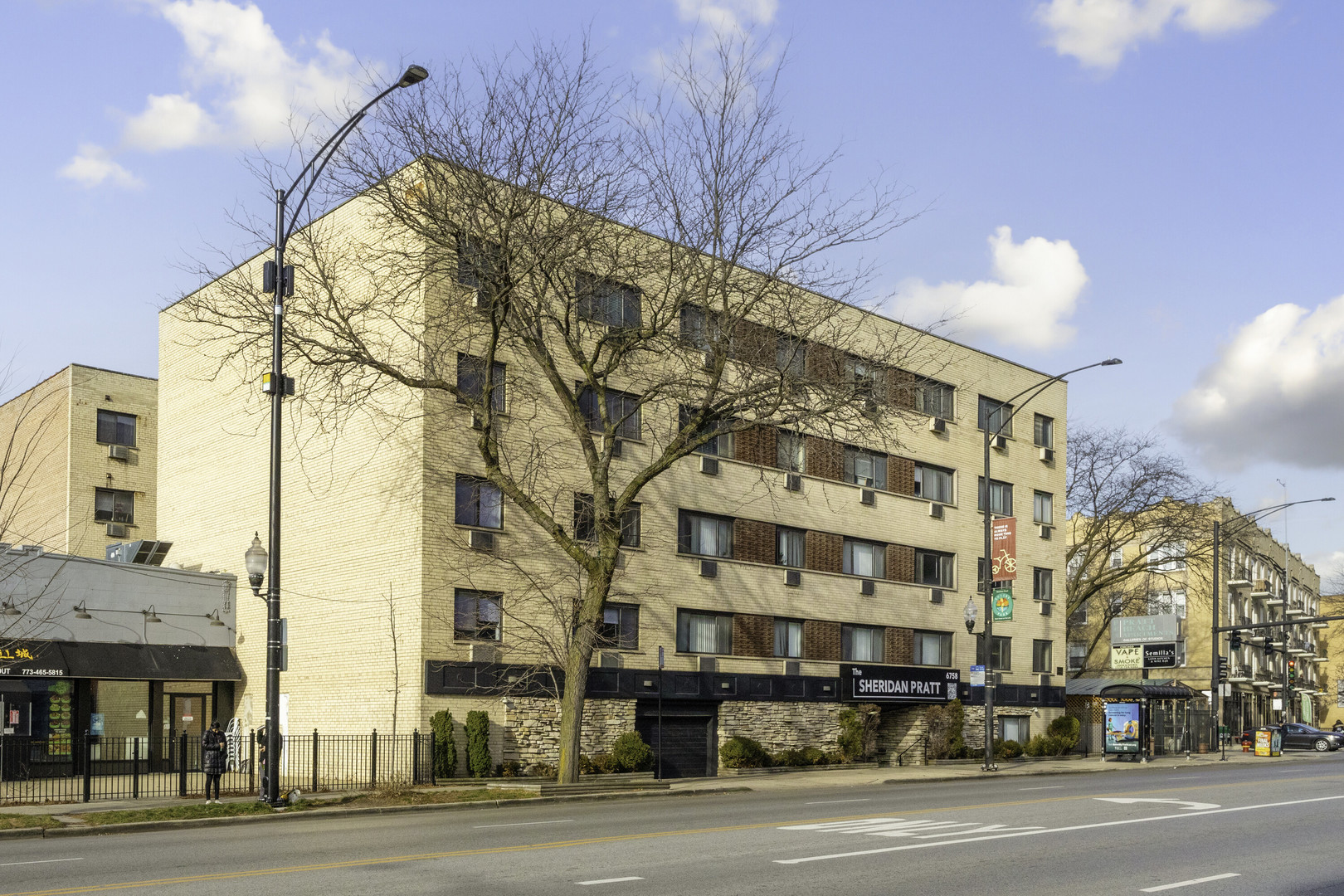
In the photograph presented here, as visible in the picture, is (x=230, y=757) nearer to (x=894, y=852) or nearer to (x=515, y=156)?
(x=515, y=156)

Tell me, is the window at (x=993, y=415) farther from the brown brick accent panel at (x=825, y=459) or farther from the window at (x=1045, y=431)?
the brown brick accent panel at (x=825, y=459)

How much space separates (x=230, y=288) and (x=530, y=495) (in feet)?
27.3

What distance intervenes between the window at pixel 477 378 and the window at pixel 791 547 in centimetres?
1055

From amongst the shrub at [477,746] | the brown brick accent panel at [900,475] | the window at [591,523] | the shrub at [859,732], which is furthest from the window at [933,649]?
the shrub at [477,746]

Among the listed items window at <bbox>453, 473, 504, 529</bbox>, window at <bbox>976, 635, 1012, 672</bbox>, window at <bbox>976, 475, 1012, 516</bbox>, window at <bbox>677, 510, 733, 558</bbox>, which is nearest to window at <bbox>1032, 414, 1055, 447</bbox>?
window at <bbox>976, 475, 1012, 516</bbox>

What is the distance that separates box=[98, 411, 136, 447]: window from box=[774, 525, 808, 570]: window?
2225 centimetres

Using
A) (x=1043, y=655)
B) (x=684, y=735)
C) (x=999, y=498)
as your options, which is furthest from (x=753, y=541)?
(x=1043, y=655)

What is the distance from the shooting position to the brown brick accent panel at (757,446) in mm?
37438

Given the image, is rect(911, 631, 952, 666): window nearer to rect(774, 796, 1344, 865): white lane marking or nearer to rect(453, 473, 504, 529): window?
rect(453, 473, 504, 529): window

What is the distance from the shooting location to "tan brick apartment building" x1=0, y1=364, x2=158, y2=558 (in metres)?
41.8

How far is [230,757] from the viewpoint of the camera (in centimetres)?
3250

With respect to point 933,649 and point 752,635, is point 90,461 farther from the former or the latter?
point 933,649

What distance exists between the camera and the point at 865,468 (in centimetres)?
4150

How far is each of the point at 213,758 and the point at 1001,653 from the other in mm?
30093
